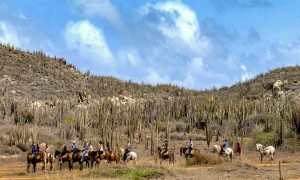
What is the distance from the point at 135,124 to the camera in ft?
162

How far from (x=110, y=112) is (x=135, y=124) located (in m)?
4.04

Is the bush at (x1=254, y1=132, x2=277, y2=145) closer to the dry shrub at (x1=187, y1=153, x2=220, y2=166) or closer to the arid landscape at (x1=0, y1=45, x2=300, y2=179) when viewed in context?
the arid landscape at (x1=0, y1=45, x2=300, y2=179)

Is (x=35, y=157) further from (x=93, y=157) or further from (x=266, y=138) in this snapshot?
(x=266, y=138)

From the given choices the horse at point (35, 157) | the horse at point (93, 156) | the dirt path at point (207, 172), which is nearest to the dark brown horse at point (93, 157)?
the horse at point (93, 156)

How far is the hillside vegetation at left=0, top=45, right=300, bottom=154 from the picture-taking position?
45406 millimetres

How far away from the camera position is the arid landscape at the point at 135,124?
30125 mm

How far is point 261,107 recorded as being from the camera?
185 feet

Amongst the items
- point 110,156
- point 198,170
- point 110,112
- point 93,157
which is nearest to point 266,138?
point 110,112

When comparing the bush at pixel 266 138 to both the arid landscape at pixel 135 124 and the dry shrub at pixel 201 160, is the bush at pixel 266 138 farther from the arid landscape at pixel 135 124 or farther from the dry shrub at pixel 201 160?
the dry shrub at pixel 201 160

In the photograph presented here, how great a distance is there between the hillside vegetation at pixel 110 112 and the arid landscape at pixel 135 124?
105mm

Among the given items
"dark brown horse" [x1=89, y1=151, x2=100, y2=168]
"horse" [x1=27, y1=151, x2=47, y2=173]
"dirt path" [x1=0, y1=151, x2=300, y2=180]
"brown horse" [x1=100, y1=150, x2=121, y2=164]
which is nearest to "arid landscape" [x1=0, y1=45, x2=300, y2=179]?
"dirt path" [x1=0, y1=151, x2=300, y2=180]

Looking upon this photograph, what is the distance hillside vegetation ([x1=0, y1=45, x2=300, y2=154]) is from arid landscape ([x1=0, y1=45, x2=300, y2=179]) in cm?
10

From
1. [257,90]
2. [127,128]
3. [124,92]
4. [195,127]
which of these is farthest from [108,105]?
[257,90]

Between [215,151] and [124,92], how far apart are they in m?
45.9
